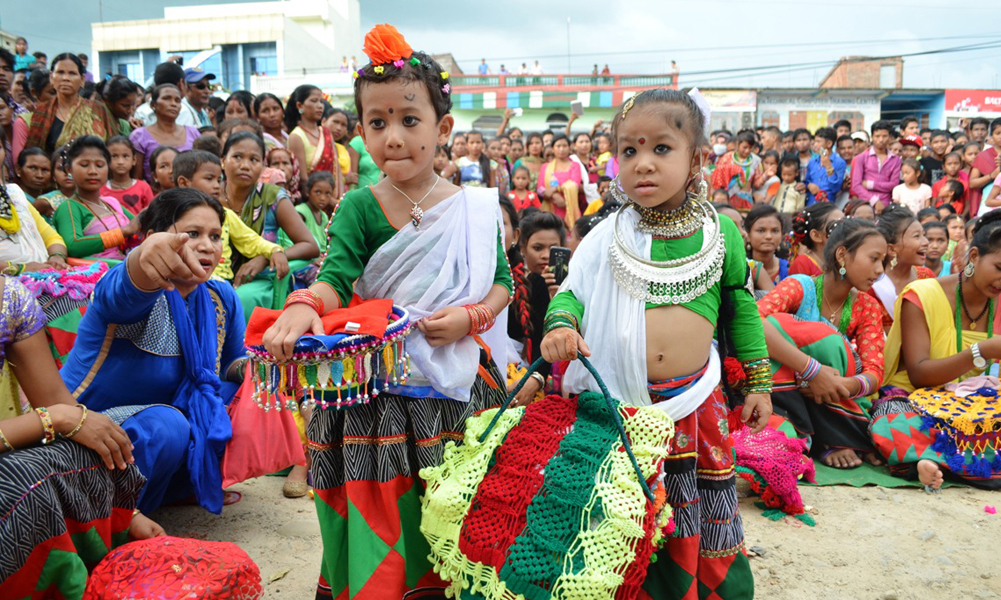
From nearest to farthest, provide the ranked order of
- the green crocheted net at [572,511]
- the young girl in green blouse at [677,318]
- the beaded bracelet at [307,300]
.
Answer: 1. the green crocheted net at [572,511]
2. the beaded bracelet at [307,300]
3. the young girl in green blouse at [677,318]

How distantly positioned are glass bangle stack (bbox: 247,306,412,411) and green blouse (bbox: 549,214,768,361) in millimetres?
617

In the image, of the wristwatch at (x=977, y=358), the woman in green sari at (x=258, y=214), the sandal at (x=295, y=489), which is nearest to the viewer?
the sandal at (x=295, y=489)

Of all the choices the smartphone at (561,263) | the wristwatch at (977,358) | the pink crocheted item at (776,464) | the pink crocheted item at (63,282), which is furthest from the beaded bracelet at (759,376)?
the pink crocheted item at (63,282)

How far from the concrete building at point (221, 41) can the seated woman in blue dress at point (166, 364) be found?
37.4 metres

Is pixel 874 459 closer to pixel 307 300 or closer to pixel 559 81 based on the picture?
pixel 307 300

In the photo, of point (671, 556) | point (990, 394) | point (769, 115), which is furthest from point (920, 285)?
point (769, 115)

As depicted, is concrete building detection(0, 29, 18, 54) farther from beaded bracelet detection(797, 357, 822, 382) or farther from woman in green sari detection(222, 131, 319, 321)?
beaded bracelet detection(797, 357, 822, 382)

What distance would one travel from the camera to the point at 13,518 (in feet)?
7.39

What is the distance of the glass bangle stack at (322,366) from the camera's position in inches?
76.7

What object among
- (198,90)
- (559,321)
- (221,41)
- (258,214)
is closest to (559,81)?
(221,41)

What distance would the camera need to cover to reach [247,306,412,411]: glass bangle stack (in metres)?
1.95

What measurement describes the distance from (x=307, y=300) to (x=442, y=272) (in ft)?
1.59

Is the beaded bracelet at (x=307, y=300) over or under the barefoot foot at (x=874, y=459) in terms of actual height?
over

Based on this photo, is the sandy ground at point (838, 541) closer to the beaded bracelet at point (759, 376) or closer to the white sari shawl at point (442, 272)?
the beaded bracelet at point (759, 376)
